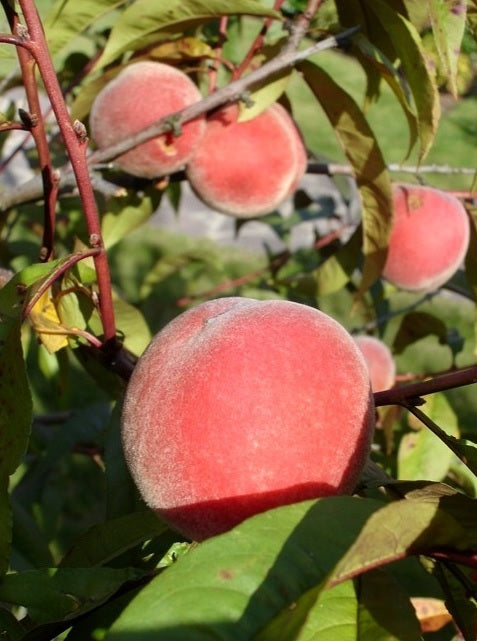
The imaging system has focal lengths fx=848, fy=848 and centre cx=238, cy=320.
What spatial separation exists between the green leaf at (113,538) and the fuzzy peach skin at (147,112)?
66cm

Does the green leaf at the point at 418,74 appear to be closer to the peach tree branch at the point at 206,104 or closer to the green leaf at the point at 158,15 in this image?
the peach tree branch at the point at 206,104

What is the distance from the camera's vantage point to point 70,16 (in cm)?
130

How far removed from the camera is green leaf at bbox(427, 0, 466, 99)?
1.08 metres

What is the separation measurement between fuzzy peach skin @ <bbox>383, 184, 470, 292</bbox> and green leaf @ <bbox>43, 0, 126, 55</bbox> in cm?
75

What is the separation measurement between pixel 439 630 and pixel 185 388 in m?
0.73

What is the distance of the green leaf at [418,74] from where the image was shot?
1.14 meters

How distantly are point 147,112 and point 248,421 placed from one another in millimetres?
815

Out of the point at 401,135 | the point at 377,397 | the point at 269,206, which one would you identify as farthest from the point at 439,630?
the point at 401,135

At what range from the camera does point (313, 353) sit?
0.76 meters

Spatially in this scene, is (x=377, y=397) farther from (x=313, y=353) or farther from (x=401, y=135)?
(x=401, y=135)

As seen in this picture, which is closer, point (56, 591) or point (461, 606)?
point (56, 591)

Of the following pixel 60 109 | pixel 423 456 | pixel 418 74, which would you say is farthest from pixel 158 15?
pixel 423 456

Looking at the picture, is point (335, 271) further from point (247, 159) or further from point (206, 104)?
point (206, 104)

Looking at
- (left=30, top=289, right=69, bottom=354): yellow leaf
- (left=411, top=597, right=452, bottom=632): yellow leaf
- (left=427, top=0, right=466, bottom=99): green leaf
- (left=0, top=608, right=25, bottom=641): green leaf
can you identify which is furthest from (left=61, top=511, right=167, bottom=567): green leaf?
(left=427, top=0, right=466, bottom=99): green leaf
